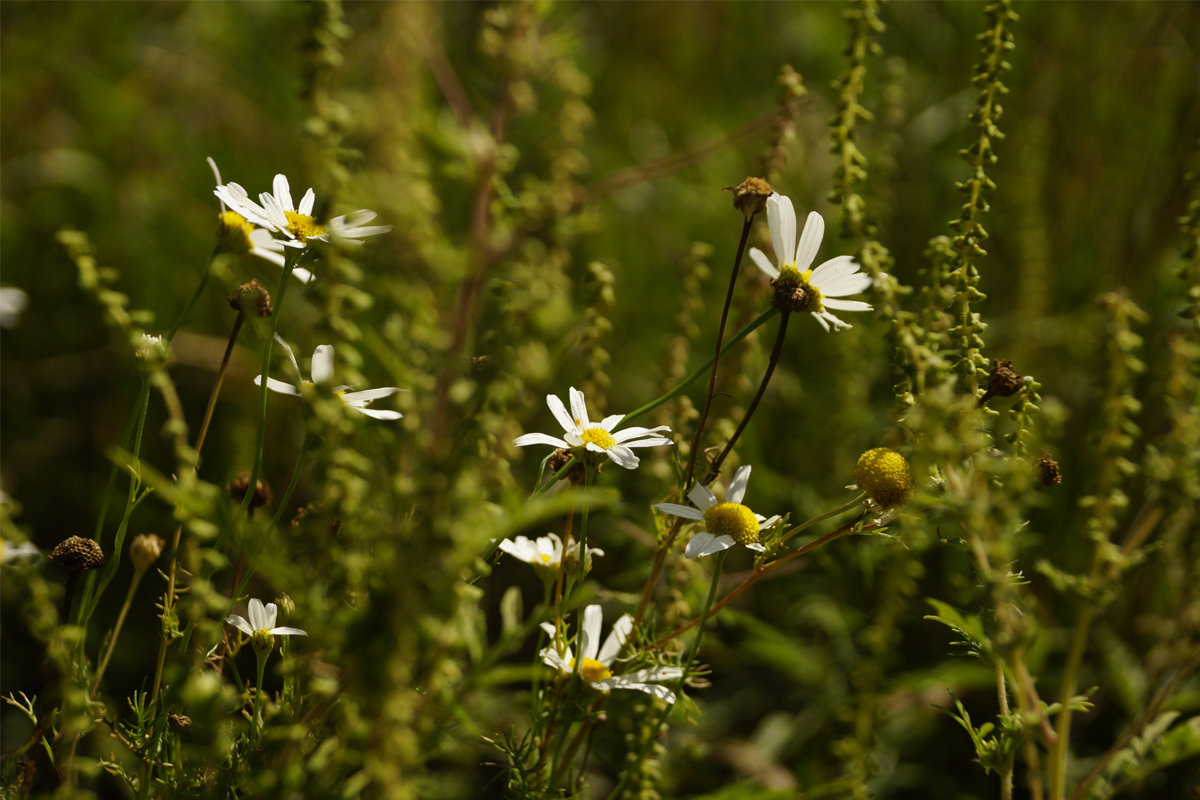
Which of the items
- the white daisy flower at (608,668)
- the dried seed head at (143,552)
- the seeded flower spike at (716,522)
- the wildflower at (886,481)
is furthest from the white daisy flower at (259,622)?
the wildflower at (886,481)

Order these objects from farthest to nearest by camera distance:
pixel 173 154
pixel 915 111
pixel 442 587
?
pixel 173 154
pixel 915 111
pixel 442 587

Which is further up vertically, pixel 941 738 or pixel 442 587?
pixel 442 587

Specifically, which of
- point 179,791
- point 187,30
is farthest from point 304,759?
point 187,30

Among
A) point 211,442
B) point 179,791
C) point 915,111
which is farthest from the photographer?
point 915,111

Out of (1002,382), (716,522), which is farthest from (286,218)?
(1002,382)

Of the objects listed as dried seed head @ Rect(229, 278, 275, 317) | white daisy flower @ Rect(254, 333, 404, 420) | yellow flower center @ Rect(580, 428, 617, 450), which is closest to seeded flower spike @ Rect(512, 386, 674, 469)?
yellow flower center @ Rect(580, 428, 617, 450)

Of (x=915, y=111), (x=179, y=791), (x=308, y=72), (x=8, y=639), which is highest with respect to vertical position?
(x=915, y=111)

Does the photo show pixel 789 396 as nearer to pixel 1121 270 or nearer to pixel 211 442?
pixel 1121 270

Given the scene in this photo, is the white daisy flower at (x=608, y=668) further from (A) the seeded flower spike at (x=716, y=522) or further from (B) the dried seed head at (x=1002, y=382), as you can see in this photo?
(B) the dried seed head at (x=1002, y=382)

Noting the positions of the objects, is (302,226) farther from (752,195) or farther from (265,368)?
(752,195)
